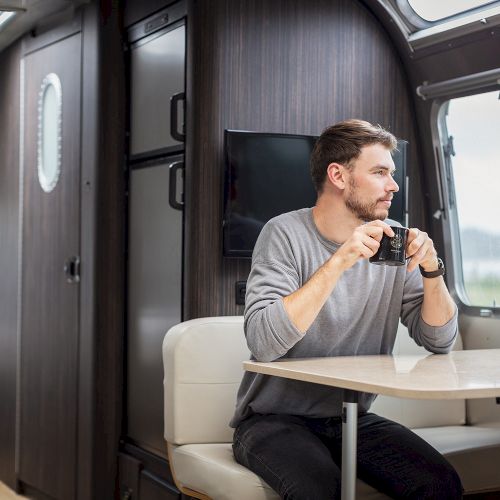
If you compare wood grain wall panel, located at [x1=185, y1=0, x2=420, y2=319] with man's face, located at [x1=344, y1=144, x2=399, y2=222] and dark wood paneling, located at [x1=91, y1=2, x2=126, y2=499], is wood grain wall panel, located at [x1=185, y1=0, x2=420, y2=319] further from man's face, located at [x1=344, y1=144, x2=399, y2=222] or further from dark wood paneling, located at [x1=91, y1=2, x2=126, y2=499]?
man's face, located at [x1=344, y1=144, x2=399, y2=222]

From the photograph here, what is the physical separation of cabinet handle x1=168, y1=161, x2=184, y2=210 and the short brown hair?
108 centimetres

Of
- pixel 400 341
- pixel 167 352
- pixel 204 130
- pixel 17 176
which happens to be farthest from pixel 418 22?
pixel 17 176

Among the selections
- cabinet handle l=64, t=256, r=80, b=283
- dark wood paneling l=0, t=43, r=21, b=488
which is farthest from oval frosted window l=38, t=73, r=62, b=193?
cabinet handle l=64, t=256, r=80, b=283

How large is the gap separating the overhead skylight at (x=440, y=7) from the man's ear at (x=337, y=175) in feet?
3.90

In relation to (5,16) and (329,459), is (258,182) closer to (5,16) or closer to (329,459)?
(329,459)

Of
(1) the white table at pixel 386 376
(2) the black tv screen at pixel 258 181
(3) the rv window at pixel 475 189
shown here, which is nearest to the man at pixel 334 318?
(1) the white table at pixel 386 376

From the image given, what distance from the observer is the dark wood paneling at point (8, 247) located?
17.9ft

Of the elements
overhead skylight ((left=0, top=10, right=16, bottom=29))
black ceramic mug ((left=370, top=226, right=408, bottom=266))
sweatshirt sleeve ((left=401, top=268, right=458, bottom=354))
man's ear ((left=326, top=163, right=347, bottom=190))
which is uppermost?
overhead skylight ((left=0, top=10, right=16, bottom=29))

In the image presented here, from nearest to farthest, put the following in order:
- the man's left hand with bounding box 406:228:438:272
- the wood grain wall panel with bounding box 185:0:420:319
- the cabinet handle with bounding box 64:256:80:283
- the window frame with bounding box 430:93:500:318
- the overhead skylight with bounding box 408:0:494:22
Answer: the man's left hand with bounding box 406:228:438:272, the overhead skylight with bounding box 408:0:494:22, the wood grain wall panel with bounding box 185:0:420:319, the window frame with bounding box 430:93:500:318, the cabinet handle with bounding box 64:256:80:283

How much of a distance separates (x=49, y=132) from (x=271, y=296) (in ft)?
9.13

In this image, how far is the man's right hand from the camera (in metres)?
2.56

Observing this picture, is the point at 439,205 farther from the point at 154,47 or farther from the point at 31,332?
the point at 31,332

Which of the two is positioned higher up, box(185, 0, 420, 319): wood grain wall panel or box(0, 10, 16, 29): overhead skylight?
box(0, 10, 16, 29): overhead skylight

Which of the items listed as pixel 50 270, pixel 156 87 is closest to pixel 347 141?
pixel 156 87
